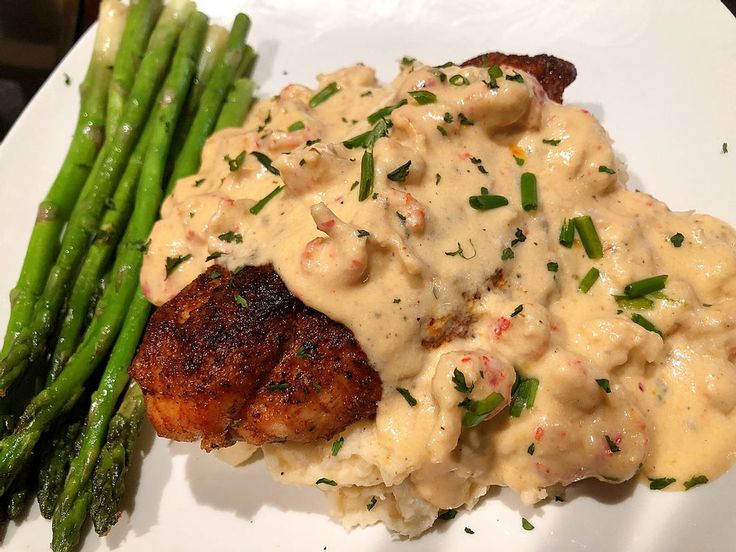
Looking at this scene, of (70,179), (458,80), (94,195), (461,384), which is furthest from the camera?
(70,179)

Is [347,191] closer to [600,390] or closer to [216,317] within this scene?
[216,317]

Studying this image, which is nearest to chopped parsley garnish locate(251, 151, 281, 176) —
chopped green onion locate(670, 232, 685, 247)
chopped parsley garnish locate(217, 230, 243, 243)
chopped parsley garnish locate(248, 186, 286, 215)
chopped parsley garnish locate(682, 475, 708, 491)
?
chopped parsley garnish locate(248, 186, 286, 215)

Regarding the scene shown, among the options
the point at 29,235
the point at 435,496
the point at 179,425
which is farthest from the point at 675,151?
the point at 29,235

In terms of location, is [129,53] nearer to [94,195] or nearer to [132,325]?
[94,195]

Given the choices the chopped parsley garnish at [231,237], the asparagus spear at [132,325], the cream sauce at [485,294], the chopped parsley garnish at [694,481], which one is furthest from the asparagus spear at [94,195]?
the chopped parsley garnish at [694,481]

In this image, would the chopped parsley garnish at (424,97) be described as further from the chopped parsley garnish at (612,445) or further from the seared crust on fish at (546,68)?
the chopped parsley garnish at (612,445)

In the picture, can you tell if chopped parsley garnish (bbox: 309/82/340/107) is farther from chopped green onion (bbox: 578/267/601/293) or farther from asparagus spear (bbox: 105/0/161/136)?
chopped green onion (bbox: 578/267/601/293)

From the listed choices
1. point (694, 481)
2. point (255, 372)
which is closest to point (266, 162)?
point (255, 372)

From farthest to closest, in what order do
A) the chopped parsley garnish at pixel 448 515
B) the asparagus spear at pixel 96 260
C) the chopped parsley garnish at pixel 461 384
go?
the asparagus spear at pixel 96 260 < the chopped parsley garnish at pixel 448 515 < the chopped parsley garnish at pixel 461 384
